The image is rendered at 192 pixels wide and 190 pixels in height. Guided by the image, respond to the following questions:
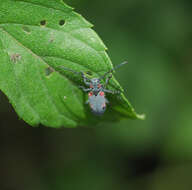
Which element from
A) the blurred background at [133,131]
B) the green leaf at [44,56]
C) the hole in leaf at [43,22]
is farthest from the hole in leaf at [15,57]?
the blurred background at [133,131]

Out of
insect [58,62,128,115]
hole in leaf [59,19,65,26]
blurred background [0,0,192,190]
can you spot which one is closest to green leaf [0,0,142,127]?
hole in leaf [59,19,65,26]

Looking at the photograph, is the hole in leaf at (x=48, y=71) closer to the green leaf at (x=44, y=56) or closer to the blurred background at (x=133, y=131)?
the green leaf at (x=44, y=56)

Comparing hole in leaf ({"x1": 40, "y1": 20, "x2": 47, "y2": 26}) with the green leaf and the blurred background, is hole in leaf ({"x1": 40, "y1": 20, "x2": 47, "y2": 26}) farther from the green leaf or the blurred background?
Answer: the blurred background

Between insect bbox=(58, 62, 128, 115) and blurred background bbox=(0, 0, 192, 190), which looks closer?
insect bbox=(58, 62, 128, 115)

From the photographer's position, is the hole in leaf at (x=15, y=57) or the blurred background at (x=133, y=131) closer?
the hole in leaf at (x=15, y=57)

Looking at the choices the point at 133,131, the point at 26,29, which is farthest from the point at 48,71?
the point at 133,131

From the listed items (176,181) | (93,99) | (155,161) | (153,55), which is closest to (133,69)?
(153,55)
